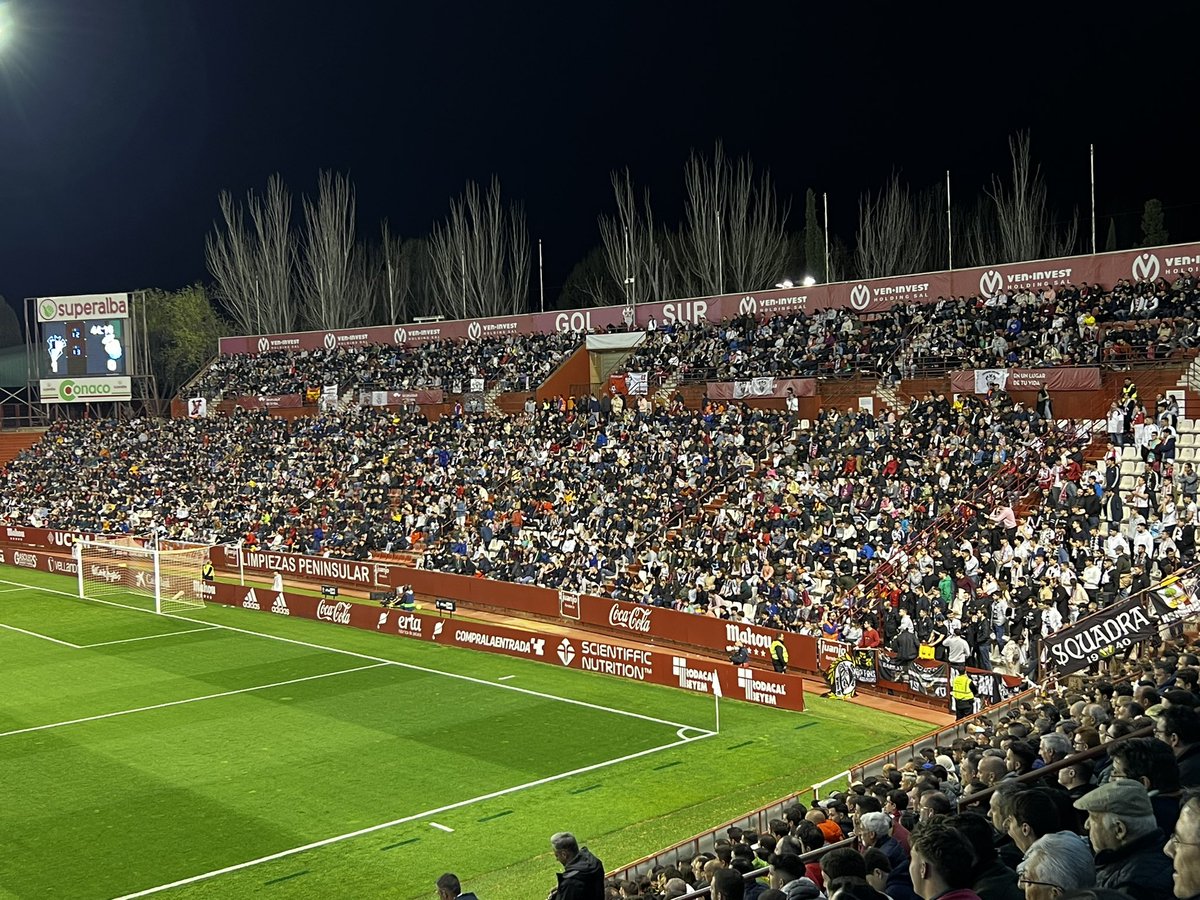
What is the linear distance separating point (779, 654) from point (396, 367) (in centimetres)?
3574

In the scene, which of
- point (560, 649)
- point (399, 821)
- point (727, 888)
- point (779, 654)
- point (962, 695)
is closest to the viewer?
point (727, 888)

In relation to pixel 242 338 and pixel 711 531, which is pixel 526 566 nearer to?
pixel 711 531

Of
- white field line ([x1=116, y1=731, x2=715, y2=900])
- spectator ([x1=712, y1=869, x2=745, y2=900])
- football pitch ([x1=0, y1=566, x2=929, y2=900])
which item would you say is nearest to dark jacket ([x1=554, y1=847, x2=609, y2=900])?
spectator ([x1=712, y1=869, x2=745, y2=900])

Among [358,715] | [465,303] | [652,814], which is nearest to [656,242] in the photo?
[465,303]

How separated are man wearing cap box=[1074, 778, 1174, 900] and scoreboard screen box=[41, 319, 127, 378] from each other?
63.8 meters

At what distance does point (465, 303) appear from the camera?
78250mm

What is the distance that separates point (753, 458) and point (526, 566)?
805 centimetres

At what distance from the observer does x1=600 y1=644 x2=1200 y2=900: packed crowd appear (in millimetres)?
4898

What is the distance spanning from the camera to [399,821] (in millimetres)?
18266

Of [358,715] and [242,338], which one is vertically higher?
[242,338]

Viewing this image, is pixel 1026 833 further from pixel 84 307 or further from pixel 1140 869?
pixel 84 307

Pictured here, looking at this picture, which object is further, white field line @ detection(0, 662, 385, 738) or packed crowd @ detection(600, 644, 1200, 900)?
white field line @ detection(0, 662, 385, 738)

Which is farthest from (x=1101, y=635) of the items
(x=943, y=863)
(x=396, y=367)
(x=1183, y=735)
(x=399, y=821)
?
(x=396, y=367)

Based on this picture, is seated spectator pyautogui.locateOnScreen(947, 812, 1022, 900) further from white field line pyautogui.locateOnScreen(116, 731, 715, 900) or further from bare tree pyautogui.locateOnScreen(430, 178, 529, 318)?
bare tree pyautogui.locateOnScreen(430, 178, 529, 318)
